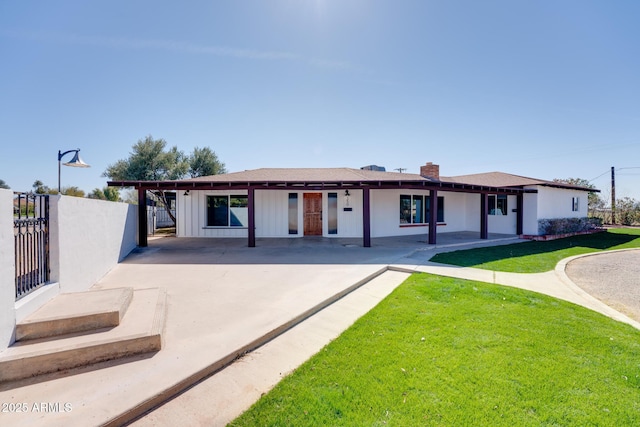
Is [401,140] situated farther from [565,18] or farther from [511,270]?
[511,270]

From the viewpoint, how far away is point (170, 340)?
3.30 m

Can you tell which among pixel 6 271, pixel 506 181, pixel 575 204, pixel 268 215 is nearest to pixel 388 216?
pixel 268 215

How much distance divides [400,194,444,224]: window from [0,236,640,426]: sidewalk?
19.6 ft

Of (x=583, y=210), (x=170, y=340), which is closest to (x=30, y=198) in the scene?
(x=170, y=340)

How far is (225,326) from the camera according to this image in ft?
12.1

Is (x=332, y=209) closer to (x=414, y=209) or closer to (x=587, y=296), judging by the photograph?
(x=414, y=209)

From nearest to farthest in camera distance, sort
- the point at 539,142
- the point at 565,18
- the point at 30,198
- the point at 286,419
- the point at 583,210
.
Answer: the point at 286,419 < the point at 30,198 < the point at 565,18 < the point at 583,210 < the point at 539,142

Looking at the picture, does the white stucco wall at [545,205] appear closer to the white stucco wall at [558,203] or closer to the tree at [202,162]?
the white stucco wall at [558,203]

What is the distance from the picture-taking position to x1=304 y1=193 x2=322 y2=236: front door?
1348cm

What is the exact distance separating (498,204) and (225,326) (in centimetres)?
1634

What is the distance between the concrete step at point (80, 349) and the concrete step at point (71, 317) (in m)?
0.10

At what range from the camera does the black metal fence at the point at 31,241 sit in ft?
10.7

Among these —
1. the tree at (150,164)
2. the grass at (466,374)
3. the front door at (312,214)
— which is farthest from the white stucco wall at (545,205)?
the tree at (150,164)

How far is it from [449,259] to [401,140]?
1246 centimetres
